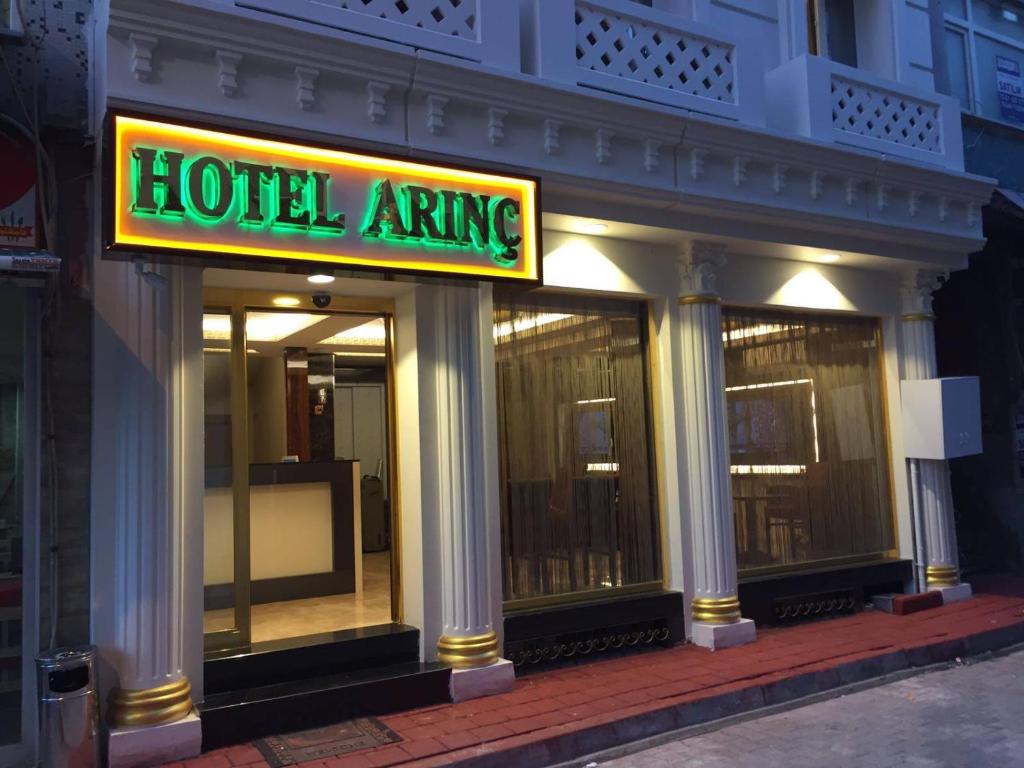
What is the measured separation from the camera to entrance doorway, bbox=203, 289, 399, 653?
6.39m

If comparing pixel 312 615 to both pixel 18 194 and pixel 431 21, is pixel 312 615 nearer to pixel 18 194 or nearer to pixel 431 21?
pixel 18 194

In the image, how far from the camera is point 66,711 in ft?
15.6

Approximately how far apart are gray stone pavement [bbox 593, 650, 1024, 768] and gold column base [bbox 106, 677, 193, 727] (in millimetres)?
2636

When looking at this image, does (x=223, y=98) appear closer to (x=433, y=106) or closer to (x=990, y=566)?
(x=433, y=106)

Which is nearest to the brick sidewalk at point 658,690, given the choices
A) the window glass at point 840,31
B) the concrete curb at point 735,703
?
the concrete curb at point 735,703

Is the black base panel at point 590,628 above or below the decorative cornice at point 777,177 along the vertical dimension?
below

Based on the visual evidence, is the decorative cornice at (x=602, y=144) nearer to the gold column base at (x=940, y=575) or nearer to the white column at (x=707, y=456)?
the white column at (x=707, y=456)

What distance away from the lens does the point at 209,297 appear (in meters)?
6.39

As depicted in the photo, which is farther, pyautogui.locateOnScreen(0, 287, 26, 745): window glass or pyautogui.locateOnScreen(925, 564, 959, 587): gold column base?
pyautogui.locateOnScreen(925, 564, 959, 587): gold column base

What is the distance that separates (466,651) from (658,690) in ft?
4.80

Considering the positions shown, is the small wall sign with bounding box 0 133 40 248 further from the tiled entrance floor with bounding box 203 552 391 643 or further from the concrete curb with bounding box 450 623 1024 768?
the concrete curb with bounding box 450 623 1024 768

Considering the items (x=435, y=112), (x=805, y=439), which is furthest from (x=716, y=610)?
(x=435, y=112)

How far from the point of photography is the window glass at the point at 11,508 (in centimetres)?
550

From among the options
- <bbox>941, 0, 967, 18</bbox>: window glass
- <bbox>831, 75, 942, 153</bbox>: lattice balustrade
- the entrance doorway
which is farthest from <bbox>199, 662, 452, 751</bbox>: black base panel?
<bbox>941, 0, 967, 18</bbox>: window glass
